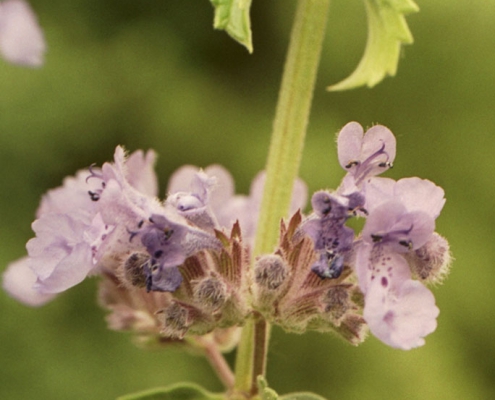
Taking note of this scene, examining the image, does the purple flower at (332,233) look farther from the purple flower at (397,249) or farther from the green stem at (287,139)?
the green stem at (287,139)

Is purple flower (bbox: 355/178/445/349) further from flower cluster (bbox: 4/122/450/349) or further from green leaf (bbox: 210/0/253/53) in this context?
green leaf (bbox: 210/0/253/53)

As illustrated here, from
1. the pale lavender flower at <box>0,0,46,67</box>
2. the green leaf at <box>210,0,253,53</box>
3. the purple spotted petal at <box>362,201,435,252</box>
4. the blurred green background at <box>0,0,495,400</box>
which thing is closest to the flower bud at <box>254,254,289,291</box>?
the purple spotted petal at <box>362,201,435,252</box>

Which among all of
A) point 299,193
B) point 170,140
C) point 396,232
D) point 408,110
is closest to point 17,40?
point 299,193

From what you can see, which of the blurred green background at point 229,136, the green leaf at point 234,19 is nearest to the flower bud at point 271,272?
the green leaf at point 234,19

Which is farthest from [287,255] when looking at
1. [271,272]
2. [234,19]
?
[234,19]

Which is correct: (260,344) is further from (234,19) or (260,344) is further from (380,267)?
(234,19)
